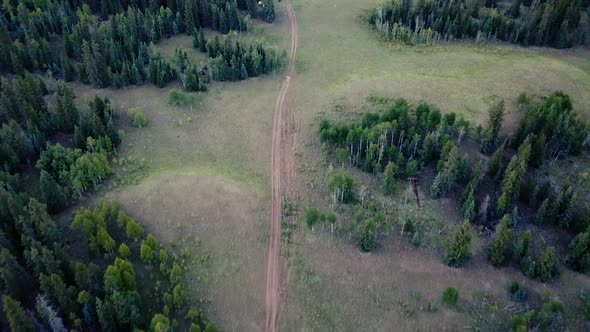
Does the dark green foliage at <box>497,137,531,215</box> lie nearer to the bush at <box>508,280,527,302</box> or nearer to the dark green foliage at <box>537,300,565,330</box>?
the bush at <box>508,280,527,302</box>

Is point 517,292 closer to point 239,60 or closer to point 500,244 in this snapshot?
point 500,244

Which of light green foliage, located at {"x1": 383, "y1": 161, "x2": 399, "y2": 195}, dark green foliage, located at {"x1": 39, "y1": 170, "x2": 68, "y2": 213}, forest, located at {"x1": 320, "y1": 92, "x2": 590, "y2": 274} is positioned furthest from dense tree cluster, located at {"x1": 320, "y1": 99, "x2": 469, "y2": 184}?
dark green foliage, located at {"x1": 39, "y1": 170, "x2": 68, "y2": 213}

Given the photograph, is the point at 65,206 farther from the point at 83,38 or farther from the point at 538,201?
the point at 538,201

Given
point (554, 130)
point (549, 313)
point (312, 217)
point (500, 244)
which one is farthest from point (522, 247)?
point (312, 217)

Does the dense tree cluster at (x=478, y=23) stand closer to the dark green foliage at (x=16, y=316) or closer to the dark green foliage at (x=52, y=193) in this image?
the dark green foliage at (x=52, y=193)

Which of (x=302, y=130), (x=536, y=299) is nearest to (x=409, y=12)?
(x=302, y=130)
